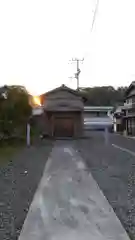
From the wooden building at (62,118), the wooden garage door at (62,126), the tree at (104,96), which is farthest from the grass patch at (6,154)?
the tree at (104,96)

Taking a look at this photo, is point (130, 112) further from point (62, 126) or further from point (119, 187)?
point (119, 187)

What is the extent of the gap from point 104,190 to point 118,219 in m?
2.85

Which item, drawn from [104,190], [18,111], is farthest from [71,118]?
[104,190]

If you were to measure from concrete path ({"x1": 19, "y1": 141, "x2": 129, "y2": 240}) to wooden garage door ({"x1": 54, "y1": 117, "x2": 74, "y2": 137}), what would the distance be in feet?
103

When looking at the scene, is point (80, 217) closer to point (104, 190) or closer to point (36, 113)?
point (104, 190)

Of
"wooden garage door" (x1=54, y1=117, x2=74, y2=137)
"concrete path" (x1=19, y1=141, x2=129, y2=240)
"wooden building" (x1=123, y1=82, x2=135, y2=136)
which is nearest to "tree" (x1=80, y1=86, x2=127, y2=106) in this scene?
"wooden building" (x1=123, y1=82, x2=135, y2=136)

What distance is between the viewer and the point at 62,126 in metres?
42.3

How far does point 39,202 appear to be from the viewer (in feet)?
25.6

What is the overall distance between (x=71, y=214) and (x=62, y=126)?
35.6 m

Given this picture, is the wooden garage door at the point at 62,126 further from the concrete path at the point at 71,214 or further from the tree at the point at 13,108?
the concrete path at the point at 71,214

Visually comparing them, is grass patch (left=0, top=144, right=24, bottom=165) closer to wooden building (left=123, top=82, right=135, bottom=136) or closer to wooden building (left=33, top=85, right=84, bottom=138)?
wooden building (left=33, top=85, right=84, bottom=138)

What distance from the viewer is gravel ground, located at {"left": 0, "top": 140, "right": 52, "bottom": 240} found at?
5.91m

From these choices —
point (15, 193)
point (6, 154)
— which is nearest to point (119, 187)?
point (15, 193)

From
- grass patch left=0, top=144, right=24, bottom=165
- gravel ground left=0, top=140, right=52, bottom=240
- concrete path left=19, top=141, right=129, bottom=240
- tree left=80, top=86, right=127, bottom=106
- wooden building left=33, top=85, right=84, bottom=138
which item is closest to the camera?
concrete path left=19, top=141, right=129, bottom=240
